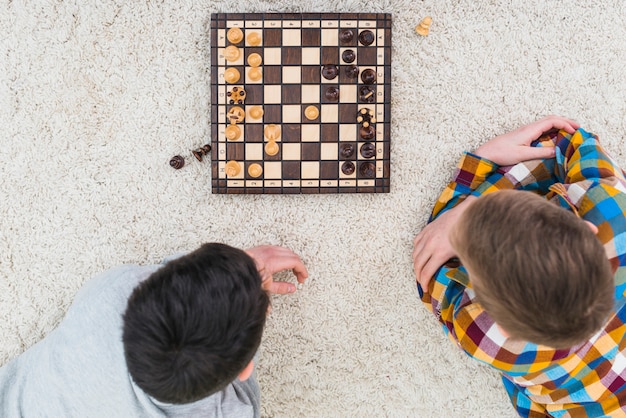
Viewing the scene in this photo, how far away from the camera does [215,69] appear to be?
1082 millimetres

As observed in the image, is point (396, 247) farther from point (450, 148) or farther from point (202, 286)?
point (202, 286)

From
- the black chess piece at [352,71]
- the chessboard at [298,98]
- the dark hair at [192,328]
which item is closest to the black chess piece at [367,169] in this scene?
the chessboard at [298,98]

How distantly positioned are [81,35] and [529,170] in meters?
1.14

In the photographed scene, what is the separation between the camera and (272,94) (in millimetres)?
1090

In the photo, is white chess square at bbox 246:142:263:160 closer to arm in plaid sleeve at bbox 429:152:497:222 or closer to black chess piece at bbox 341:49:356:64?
black chess piece at bbox 341:49:356:64

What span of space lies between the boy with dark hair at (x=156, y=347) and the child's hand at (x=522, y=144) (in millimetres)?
632

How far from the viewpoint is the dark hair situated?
0.71m

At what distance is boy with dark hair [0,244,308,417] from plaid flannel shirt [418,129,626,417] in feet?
1.44

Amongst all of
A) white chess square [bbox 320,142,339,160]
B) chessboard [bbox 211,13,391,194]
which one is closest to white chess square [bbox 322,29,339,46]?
chessboard [bbox 211,13,391,194]

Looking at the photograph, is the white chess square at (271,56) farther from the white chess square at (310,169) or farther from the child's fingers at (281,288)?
the child's fingers at (281,288)

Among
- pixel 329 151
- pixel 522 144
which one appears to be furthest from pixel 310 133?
pixel 522 144

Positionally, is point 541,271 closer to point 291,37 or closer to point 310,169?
point 310,169

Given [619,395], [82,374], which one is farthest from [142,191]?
[619,395]

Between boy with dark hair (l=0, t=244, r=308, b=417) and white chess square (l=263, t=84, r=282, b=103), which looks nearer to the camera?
boy with dark hair (l=0, t=244, r=308, b=417)
